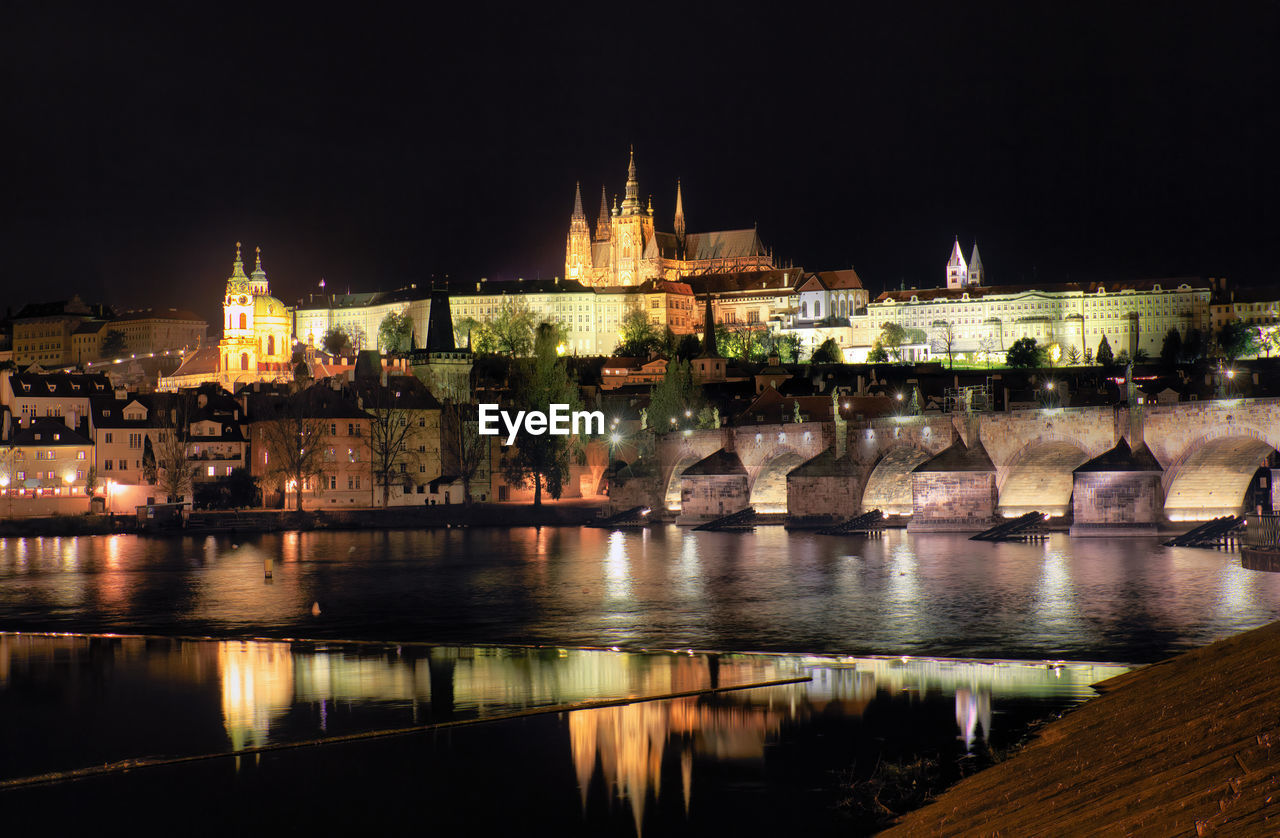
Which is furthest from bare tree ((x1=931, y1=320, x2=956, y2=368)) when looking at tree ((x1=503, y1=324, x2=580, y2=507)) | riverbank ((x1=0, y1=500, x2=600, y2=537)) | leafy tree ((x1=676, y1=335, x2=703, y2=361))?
riverbank ((x1=0, y1=500, x2=600, y2=537))

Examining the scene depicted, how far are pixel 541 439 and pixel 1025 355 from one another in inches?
3376

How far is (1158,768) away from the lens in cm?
1124

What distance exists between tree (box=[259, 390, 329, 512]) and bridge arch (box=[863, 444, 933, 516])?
2699 cm

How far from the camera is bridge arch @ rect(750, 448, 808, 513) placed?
64.5 m

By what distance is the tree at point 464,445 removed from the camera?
243ft

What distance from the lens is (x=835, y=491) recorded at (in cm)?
5884

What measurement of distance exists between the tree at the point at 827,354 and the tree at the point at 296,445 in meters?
84.6

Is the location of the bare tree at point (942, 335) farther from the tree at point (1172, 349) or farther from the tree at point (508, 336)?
the tree at point (508, 336)

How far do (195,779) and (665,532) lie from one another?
45.8 meters

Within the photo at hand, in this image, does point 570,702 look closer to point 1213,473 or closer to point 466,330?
point 1213,473

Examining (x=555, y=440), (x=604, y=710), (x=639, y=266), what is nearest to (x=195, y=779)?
(x=604, y=710)

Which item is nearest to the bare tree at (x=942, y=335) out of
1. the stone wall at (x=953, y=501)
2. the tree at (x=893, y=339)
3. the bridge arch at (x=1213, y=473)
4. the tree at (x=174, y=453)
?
the tree at (x=893, y=339)

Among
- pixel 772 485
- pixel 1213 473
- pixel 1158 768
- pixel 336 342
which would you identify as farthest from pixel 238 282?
pixel 1158 768

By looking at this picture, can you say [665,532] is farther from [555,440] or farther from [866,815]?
[866,815]
